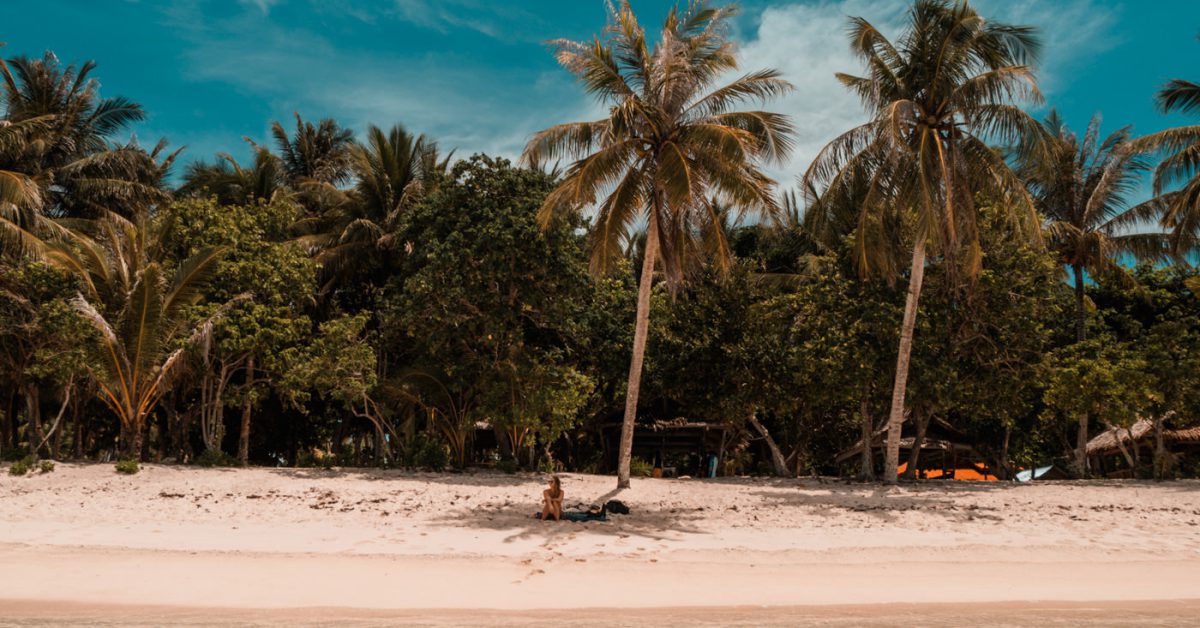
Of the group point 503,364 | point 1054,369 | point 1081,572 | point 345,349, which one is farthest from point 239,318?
point 1054,369

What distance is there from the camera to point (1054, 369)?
18141mm

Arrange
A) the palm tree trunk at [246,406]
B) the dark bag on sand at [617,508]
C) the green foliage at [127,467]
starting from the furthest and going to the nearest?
the palm tree trunk at [246,406] < the green foliage at [127,467] < the dark bag on sand at [617,508]

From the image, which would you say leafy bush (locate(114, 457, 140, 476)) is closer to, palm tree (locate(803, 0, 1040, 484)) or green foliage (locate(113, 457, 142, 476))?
green foliage (locate(113, 457, 142, 476))

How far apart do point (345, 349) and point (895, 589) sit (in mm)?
12630

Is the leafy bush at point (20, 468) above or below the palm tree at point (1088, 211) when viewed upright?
below

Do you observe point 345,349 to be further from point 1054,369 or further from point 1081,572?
point 1054,369

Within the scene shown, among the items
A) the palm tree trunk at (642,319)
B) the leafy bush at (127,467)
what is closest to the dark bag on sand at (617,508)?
the palm tree trunk at (642,319)

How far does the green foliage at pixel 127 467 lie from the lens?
48.9 ft

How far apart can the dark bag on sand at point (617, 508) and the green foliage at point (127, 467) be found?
8.92 metres

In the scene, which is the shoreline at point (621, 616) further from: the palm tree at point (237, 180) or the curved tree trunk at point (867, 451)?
the palm tree at point (237, 180)

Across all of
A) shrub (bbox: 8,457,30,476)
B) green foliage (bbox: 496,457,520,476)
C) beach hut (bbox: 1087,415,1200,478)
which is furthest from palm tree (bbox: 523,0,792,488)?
beach hut (bbox: 1087,415,1200,478)

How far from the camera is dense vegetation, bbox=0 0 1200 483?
14.4 metres

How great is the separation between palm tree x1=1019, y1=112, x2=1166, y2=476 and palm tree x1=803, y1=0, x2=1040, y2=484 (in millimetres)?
6188

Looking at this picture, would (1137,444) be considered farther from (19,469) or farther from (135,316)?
(19,469)
